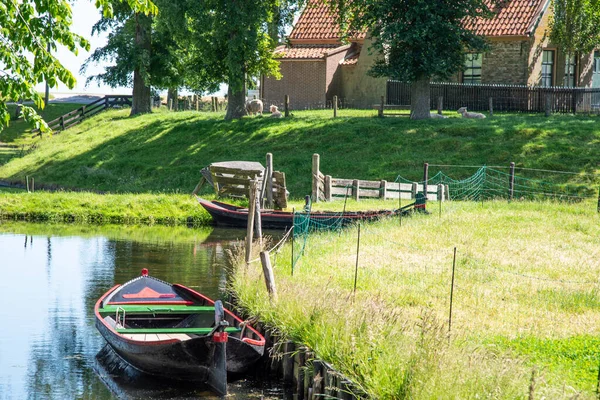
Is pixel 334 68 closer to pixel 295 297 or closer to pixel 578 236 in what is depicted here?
pixel 578 236

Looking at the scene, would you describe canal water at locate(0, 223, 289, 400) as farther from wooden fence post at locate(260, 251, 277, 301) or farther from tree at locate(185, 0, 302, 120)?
tree at locate(185, 0, 302, 120)

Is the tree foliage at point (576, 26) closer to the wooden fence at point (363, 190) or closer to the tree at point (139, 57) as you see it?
the wooden fence at point (363, 190)

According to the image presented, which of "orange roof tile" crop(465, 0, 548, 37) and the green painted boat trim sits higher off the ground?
"orange roof tile" crop(465, 0, 548, 37)

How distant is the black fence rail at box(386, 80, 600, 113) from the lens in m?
44.4

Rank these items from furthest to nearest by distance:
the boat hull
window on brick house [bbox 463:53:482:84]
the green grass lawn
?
the green grass lawn
window on brick house [bbox 463:53:482:84]
the boat hull

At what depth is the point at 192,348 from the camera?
14.4m

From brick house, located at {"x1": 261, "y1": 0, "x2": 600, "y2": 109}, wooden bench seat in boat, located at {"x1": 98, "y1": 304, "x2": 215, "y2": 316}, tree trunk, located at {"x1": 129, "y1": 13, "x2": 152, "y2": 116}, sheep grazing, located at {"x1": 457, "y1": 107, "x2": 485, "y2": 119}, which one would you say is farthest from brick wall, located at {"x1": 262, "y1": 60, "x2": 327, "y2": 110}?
wooden bench seat in boat, located at {"x1": 98, "y1": 304, "x2": 215, "y2": 316}

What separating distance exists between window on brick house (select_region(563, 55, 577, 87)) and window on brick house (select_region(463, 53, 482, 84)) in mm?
4656

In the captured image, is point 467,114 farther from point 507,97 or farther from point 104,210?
point 104,210

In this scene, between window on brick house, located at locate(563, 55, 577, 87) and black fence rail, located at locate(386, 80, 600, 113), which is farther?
window on brick house, located at locate(563, 55, 577, 87)

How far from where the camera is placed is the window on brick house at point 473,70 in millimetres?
49625

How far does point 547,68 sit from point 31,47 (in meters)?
39.8

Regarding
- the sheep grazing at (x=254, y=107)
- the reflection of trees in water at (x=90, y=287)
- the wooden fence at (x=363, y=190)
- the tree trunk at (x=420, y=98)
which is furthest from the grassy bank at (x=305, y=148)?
the reflection of trees in water at (x=90, y=287)

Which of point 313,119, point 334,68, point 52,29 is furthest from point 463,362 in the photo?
point 334,68
